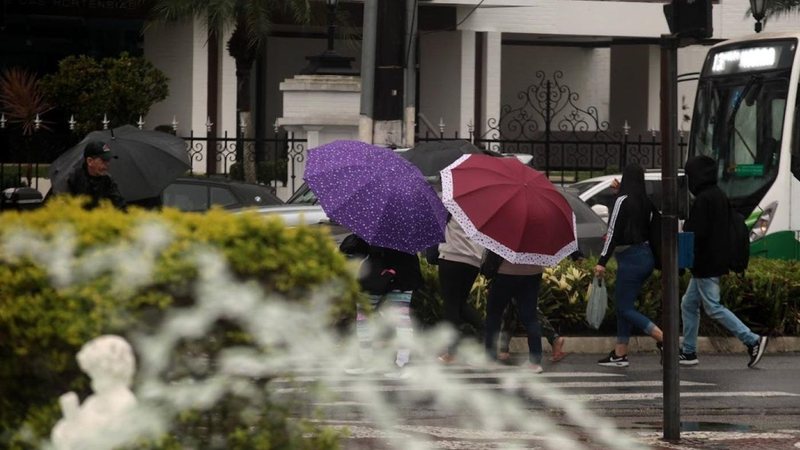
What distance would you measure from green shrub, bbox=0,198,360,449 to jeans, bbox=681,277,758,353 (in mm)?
8929

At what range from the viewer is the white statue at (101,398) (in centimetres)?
486

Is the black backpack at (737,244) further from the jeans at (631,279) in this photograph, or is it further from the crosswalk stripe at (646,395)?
the crosswalk stripe at (646,395)

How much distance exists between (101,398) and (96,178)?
7.07 m

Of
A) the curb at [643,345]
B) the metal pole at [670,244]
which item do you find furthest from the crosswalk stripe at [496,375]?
the metal pole at [670,244]

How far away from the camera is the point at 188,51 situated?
3647cm

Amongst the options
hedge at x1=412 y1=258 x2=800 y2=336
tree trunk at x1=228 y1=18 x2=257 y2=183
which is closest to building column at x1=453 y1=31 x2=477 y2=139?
tree trunk at x1=228 y1=18 x2=257 y2=183

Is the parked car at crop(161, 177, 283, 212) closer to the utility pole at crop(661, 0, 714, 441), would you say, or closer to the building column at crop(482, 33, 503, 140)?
the utility pole at crop(661, 0, 714, 441)

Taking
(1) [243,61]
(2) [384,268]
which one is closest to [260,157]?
(1) [243,61]

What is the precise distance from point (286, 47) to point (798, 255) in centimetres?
2335

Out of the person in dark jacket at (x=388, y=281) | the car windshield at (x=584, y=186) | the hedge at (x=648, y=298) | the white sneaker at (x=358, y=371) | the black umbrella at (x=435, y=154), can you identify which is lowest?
the white sneaker at (x=358, y=371)

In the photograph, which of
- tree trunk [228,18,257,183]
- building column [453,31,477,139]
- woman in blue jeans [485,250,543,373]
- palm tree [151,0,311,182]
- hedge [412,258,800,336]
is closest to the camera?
woman in blue jeans [485,250,543,373]

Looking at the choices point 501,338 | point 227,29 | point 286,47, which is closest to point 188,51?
point 227,29

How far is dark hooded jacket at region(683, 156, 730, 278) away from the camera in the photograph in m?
13.6

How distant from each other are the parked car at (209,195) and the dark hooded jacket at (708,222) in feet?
21.9
